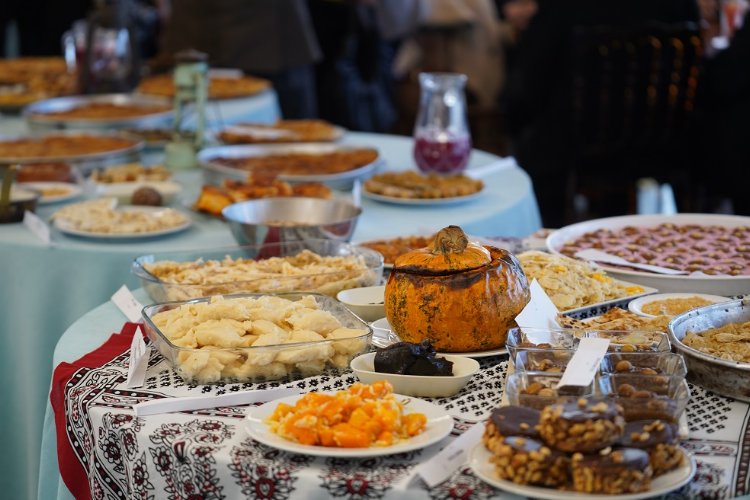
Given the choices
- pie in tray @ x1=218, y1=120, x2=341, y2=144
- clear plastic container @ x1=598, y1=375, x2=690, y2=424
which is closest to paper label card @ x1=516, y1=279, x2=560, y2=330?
clear plastic container @ x1=598, y1=375, x2=690, y2=424

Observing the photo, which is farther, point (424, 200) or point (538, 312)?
point (424, 200)

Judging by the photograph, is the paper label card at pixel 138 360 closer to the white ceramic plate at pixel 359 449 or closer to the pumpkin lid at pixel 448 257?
the white ceramic plate at pixel 359 449

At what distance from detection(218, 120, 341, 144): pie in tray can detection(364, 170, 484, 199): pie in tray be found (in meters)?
0.58

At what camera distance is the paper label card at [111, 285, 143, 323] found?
189cm

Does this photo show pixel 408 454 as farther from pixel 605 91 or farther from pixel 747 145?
pixel 747 145

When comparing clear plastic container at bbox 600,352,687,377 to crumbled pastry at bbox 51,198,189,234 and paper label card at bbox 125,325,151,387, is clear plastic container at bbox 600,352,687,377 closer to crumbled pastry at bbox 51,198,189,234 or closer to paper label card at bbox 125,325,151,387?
paper label card at bbox 125,325,151,387

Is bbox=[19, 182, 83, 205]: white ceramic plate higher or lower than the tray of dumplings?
lower

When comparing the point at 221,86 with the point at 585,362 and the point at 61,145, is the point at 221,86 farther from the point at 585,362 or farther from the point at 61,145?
the point at 585,362

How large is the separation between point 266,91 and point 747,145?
2.16 meters

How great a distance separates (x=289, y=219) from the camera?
2455mm

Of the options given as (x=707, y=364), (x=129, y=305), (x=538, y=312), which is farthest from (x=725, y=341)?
(x=129, y=305)

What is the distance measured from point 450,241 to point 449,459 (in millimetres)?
418

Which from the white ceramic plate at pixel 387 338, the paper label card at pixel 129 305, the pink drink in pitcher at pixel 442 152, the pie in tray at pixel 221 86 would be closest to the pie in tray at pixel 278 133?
the pink drink in pitcher at pixel 442 152

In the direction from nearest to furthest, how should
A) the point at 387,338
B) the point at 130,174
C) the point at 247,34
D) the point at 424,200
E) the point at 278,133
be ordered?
1. the point at 387,338
2. the point at 424,200
3. the point at 130,174
4. the point at 278,133
5. the point at 247,34
